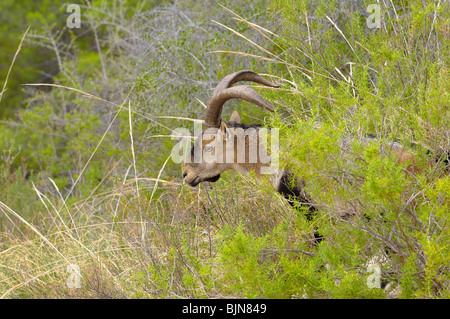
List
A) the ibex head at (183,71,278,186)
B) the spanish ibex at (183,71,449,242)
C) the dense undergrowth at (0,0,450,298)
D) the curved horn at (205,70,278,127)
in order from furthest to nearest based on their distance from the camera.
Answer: the ibex head at (183,71,278,186) → the spanish ibex at (183,71,449,242) → the curved horn at (205,70,278,127) → the dense undergrowth at (0,0,450,298)

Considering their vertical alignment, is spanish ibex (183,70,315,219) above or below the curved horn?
below

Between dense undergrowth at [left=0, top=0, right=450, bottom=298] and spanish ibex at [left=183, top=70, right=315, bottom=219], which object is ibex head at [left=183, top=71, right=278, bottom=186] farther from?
dense undergrowth at [left=0, top=0, right=450, bottom=298]

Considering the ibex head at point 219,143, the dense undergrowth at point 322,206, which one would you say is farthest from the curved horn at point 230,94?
the dense undergrowth at point 322,206

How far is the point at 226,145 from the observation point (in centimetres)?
555

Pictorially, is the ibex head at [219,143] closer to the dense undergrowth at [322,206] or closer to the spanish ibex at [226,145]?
the spanish ibex at [226,145]

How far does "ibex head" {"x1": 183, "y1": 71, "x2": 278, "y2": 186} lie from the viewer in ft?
17.9

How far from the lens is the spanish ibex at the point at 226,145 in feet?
17.6

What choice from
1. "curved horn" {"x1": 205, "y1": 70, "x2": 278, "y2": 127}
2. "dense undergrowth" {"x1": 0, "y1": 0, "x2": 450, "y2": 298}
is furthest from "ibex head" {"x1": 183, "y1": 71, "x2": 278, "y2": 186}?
"dense undergrowth" {"x1": 0, "y1": 0, "x2": 450, "y2": 298}

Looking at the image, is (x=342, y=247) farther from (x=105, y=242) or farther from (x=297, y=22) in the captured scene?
(x=105, y=242)

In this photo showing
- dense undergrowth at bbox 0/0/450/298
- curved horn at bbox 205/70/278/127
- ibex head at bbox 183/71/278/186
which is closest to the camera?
dense undergrowth at bbox 0/0/450/298

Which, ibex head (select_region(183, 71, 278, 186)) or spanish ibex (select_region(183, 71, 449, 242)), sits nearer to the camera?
spanish ibex (select_region(183, 71, 449, 242))
